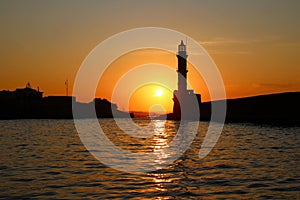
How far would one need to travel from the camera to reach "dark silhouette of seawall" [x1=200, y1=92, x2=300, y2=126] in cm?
7212

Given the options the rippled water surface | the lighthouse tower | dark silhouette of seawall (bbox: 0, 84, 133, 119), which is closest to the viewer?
the rippled water surface

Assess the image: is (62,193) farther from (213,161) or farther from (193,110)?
(193,110)

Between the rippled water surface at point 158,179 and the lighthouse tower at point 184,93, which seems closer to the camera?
the rippled water surface at point 158,179

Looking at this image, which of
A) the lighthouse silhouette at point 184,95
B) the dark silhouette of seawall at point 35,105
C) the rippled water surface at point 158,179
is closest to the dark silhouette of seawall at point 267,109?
the lighthouse silhouette at point 184,95

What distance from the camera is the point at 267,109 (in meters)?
79.8

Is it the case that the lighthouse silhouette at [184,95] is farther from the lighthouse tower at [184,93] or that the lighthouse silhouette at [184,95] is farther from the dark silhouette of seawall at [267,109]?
the dark silhouette of seawall at [267,109]

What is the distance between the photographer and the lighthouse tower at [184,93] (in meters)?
105

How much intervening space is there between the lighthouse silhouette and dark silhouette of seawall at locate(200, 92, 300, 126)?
28.1 feet

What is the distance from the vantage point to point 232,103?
93438 mm

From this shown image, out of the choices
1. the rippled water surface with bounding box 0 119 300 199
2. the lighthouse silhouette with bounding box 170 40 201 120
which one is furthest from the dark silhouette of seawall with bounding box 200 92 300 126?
the rippled water surface with bounding box 0 119 300 199

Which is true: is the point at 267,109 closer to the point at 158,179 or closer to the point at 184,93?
the point at 184,93

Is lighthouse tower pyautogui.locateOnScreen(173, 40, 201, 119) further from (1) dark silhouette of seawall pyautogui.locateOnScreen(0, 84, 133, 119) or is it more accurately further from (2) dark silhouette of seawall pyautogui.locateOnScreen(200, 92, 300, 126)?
(1) dark silhouette of seawall pyautogui.locateOnScreen(0, 84, 133, 119)

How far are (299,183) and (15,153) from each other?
17744 mm

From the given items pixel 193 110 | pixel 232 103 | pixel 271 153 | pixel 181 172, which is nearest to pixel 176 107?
pixel 193 110
